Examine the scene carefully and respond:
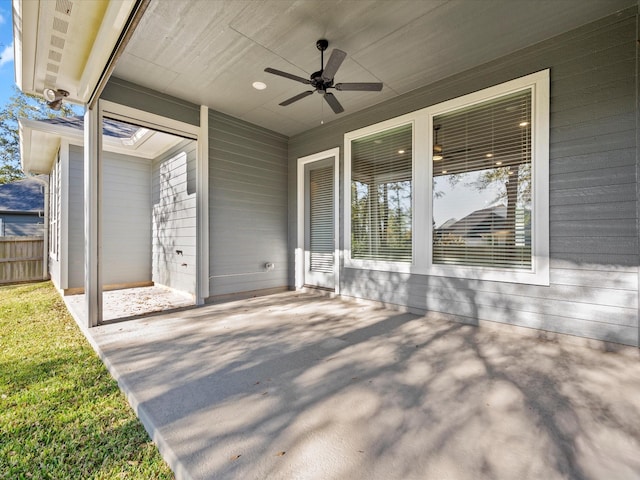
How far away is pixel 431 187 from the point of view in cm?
420

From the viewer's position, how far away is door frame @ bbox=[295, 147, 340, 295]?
17.6ft

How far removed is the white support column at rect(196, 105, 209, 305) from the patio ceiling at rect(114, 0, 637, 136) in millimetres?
675

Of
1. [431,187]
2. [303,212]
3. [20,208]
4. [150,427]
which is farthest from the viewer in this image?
[20,208]

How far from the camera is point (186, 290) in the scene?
5492 millimetres

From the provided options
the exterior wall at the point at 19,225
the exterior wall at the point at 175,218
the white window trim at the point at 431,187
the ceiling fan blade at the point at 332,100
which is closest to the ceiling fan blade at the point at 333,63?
the ceiling fan blade at the point at 332,100

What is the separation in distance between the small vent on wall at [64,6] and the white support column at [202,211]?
2.77 meters

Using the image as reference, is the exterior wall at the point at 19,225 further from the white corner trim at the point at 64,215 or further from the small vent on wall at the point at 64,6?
the small vent on wall at the point at 64,6

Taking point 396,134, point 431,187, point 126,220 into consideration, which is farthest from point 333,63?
point 126,220

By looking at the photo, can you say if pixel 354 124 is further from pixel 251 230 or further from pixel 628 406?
pixel 628 406

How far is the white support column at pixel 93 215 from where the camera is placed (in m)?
3.74

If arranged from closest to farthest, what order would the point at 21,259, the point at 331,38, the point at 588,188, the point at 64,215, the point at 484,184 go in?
the point at 588,188
the point at 331,38
the point at 484,184
the point at 64,215
the point at 21,259

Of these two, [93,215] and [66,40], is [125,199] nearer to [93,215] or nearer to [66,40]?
[93,215]

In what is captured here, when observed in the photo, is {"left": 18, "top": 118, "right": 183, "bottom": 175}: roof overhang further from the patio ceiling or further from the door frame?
the door frame

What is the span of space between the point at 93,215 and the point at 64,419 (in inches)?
107
